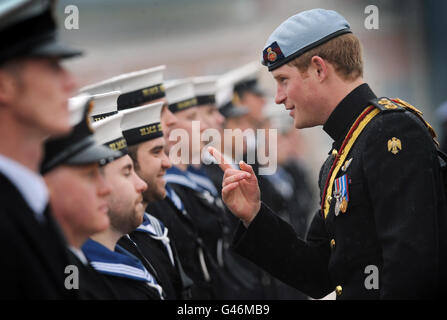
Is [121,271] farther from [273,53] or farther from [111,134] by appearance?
[273,53]

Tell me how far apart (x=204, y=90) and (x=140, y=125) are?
2.65 meters

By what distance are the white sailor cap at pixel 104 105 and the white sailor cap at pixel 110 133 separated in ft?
1.03

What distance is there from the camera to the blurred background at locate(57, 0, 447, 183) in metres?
17.4

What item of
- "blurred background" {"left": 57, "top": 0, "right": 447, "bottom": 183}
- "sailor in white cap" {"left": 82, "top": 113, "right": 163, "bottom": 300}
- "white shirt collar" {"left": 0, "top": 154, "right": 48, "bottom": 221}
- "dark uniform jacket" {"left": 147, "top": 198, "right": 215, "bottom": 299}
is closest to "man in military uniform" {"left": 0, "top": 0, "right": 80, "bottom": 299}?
"white shirt collar" {"left": 0, "top": 154, "right": 48, "bottom": 221}

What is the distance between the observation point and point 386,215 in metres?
2.94

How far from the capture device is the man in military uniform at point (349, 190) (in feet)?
9.46

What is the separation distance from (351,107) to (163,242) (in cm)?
136

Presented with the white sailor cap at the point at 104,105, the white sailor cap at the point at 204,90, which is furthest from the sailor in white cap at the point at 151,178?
the white sailor cap at the point at 204,90

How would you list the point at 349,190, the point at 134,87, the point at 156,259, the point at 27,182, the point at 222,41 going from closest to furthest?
1. the point at 27,182
2. the point at 349,190
3. the point at 156,259
4. the point at 134,87
5. the point at 222,41

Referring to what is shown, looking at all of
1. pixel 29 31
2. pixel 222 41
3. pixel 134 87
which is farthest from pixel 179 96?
pixel 222 41

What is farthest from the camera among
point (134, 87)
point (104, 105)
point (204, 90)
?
point (204, 90)

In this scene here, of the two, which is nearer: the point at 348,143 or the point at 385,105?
the point at 385,105

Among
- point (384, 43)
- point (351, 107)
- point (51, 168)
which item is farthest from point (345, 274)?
point (384, 43)

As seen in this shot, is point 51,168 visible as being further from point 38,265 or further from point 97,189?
point 38,265
